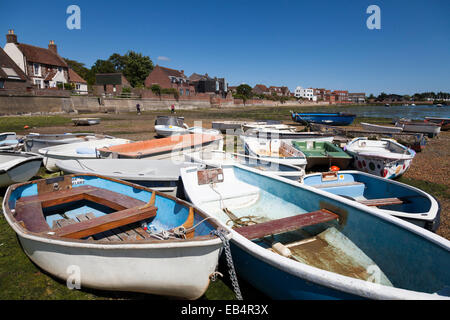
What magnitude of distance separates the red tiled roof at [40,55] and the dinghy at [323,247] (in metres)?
52.4

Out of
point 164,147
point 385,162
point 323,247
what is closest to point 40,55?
point 164,147

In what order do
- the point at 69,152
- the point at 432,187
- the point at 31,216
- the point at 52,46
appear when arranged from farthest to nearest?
the point at 52,46, the point at 69,152, the point at 432,187, the point at 31,216

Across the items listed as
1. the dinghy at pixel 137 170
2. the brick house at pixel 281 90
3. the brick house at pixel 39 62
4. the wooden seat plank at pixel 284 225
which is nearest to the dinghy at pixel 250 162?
the dinghy at pixel 137 170

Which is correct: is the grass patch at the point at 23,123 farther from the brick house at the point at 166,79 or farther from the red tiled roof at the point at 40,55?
the brick house at the point at 166,79

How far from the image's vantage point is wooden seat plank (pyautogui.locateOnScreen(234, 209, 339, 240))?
3.38 m

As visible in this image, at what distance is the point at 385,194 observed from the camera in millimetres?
5453

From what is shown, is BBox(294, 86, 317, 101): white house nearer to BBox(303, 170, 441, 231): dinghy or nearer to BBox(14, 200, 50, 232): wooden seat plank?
BBox(303, 170, 441, 231): dinghy

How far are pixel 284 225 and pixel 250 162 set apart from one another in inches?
151

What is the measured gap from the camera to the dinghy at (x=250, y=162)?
594 centimetres

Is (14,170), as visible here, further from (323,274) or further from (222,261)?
(323,274)

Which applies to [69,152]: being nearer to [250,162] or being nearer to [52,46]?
[250,162]

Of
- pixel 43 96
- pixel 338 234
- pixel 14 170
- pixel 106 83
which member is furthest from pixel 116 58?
pixel 338 234

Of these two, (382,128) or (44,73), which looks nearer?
(382,128)

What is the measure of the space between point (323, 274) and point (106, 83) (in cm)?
6355
